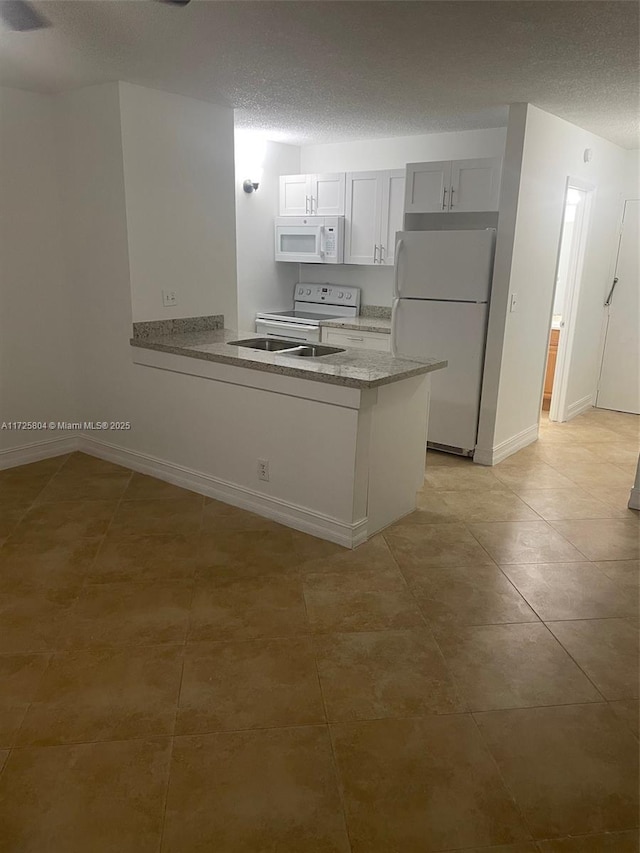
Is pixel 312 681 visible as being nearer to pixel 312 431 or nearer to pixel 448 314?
pixel 312 431

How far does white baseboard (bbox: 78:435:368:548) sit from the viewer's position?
3.19 m

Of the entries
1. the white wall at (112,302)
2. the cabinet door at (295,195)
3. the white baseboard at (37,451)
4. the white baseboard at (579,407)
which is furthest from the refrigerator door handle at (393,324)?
the white baseboard at (37,451)

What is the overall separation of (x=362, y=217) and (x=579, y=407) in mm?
2708

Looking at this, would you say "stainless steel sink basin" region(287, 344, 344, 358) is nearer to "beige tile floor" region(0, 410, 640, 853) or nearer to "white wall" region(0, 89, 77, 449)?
"beige tile floor" region(0, 410, 640, 853)

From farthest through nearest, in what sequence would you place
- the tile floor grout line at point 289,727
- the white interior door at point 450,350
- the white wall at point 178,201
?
the white interior door at point 450,350 < the white wall at point 178,201 < the tile floor grout line at point 289,727

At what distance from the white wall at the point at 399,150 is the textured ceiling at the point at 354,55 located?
613 millimetres

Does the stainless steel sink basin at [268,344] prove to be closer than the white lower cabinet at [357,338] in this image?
Yes

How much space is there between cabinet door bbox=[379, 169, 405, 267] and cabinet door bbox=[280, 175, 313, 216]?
78cm

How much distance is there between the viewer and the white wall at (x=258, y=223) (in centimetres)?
537

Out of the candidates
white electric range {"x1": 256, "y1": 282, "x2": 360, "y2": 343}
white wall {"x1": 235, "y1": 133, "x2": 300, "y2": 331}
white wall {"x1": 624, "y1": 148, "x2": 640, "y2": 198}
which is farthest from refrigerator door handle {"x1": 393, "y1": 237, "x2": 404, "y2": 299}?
white wall {"x1": 624, "y1": 148, "x2": 640, "y2": 198}

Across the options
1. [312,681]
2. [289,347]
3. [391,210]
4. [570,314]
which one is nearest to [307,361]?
[289,347]

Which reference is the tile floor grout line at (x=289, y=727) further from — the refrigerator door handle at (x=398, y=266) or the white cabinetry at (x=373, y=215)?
the white cabinetry at (x=373, y=215)

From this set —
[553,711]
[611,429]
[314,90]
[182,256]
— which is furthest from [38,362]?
[611,429]

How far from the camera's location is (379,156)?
5336 mm
